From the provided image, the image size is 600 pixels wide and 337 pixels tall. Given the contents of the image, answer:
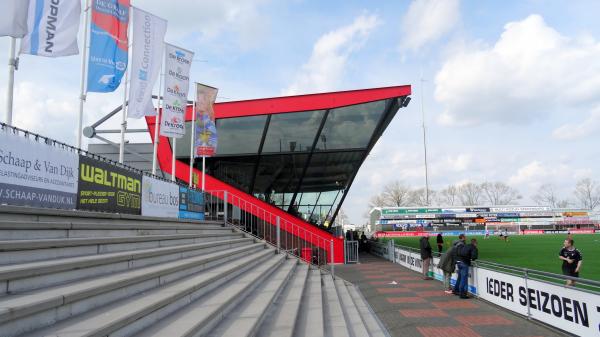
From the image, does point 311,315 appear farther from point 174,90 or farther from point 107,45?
point 174,90

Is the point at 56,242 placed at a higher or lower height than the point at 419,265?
higher

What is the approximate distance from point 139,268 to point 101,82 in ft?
23.4

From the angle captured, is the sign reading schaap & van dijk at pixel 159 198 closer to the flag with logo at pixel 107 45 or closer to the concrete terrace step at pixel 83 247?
the concrete terrace step at pixel 83 247

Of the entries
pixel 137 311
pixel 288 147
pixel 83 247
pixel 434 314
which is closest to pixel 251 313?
pixel 137 311

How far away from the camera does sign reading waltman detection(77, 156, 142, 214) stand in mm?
8344

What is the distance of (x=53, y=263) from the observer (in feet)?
15.0

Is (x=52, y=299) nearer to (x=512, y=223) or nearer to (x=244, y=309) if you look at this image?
(x=244, y=309)

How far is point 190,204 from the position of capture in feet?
49.7

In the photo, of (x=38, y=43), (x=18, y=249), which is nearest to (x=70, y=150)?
(x=38, y=43)

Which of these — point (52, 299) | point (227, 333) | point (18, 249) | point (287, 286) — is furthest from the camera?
point (287, 286)

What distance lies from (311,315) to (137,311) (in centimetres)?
380

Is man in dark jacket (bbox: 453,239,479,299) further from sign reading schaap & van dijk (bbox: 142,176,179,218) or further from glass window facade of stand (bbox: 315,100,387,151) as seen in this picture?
glass window facade of stand (bbox: 315,100,387,151)

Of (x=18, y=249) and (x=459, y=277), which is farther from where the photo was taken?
(x=459, y=277)

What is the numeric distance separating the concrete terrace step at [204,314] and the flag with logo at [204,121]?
11304 millimetres
